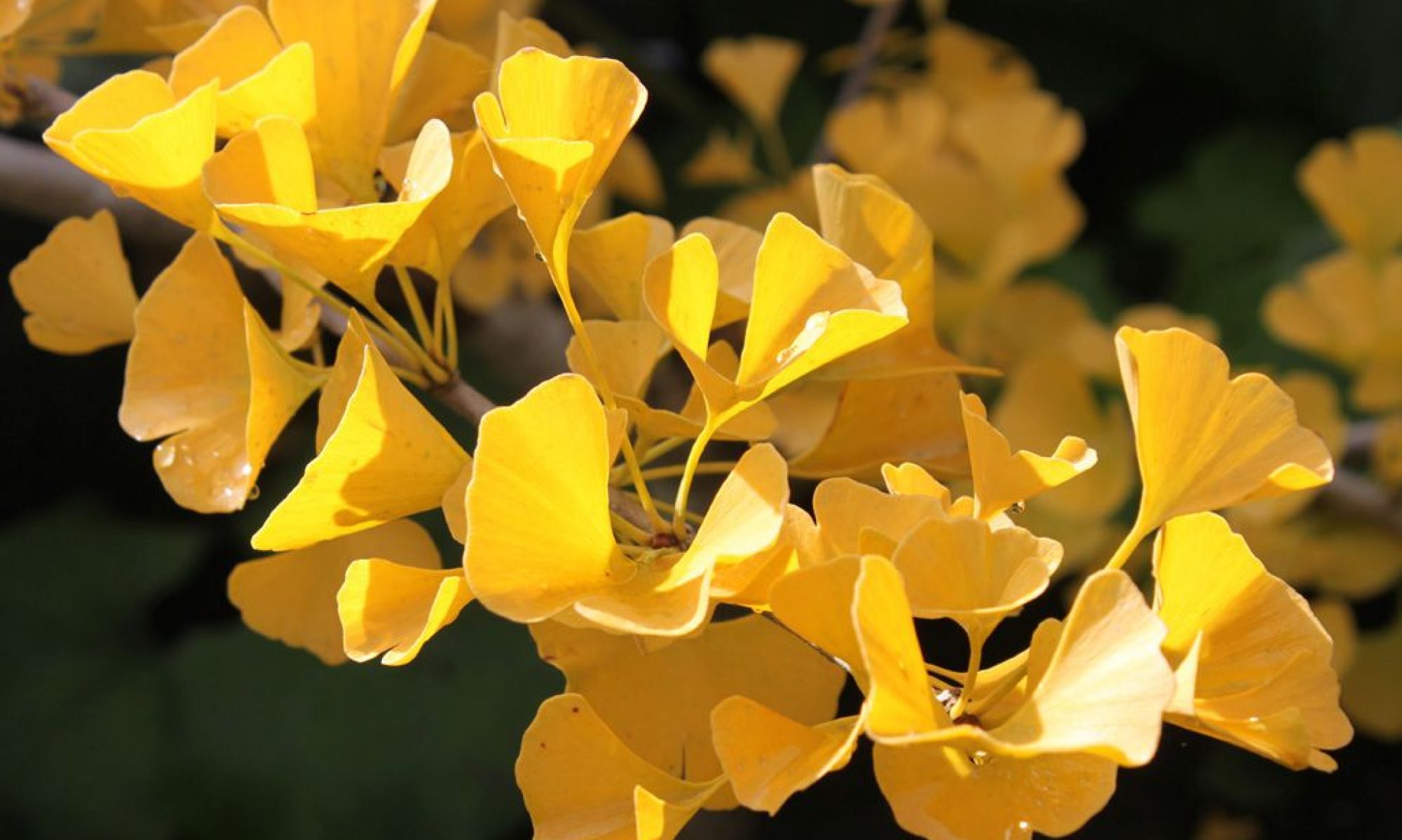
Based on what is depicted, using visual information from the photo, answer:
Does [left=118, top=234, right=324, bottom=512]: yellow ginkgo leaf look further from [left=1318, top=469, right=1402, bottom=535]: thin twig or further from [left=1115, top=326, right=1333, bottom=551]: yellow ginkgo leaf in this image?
[left=1318, top=469, right=1402, bottom=535]: thin twig

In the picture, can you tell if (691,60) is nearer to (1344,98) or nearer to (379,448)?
(1344,98)

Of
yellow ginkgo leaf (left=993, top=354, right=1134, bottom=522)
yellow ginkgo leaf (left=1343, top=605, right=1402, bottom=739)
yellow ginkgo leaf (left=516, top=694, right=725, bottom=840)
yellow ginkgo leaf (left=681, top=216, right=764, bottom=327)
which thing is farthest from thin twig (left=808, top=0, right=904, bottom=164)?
yellow ginkgo leaf (left=516, top=694, right=725, bottom=840)

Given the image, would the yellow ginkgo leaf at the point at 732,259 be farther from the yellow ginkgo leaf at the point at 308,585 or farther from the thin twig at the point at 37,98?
the thin twig at the point at 37,98

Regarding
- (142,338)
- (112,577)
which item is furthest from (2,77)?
(112,577)

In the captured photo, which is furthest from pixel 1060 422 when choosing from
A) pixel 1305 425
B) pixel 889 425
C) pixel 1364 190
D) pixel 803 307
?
pixel 803 307

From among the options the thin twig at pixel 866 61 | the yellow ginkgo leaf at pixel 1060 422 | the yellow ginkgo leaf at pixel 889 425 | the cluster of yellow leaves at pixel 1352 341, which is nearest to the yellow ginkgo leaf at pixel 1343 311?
the cluster of yellow leaves at pixel 1352 341

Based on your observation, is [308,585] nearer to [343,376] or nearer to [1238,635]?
[343,376]
